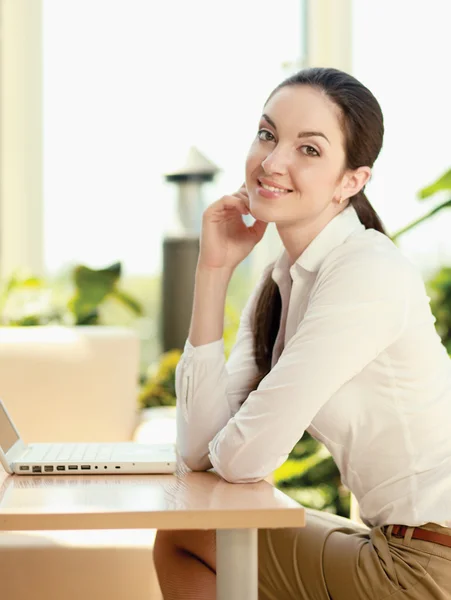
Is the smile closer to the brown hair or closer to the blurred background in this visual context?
the brown hair

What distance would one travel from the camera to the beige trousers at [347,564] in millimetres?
1450

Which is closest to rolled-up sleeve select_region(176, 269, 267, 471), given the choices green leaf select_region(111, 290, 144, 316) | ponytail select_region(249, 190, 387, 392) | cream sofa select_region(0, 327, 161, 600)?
ponytail select_region(249, 190, 387, 392)

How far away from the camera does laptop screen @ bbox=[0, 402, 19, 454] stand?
5.15 ft

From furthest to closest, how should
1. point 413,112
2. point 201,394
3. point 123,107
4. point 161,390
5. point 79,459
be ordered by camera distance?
point 123,107 → point 413,112 → point 161,390 → point 201,394 → point 79,459

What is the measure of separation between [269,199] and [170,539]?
0.67 m

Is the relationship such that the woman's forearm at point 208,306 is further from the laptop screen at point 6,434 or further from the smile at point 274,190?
the laptop screen at point 6,434

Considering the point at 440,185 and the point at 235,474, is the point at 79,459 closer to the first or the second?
the point at 235,474

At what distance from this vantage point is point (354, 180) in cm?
170

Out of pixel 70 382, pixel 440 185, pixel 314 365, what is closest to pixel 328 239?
pixel 314 365

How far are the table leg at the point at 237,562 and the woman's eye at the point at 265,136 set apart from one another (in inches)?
30.3

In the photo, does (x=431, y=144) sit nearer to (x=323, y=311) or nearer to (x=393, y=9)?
(x=393, y=9)

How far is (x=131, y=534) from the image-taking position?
7.05 feet

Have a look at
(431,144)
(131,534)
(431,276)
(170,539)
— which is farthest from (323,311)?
(431,144)

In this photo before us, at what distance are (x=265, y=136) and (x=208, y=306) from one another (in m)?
0.35
